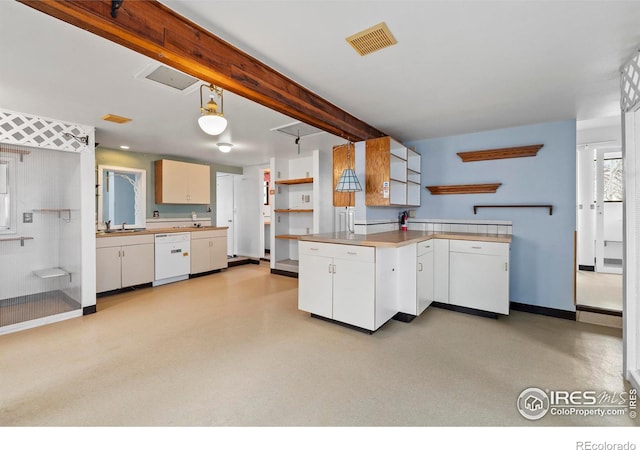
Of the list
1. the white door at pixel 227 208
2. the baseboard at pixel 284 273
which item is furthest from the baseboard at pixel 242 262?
the baseboard at pixel 284 273

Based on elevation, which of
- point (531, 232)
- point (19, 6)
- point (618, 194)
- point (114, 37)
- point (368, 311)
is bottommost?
point (368, 311)

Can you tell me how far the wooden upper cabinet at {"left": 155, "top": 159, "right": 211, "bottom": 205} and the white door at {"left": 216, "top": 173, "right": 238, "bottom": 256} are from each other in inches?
49.5

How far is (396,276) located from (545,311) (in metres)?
1.93

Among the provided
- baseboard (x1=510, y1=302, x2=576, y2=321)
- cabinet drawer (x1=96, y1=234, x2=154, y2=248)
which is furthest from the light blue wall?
cabinet drawer (x1=96, y1=234, x2=154, y2=248)

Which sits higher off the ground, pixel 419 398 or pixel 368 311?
pixel 368 311

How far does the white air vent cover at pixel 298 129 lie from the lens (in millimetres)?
3628

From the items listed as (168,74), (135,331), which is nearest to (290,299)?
(135,331)

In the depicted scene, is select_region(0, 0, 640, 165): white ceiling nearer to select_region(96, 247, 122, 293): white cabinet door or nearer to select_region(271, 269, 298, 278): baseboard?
select_region(96, 247, 122, 293): white cabinet door

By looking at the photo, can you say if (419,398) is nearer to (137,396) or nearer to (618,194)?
(137,396)

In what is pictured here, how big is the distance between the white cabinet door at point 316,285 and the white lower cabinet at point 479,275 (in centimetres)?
158

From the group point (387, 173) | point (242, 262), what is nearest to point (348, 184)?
point (387, 173)

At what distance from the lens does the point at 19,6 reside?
4.91 ft
